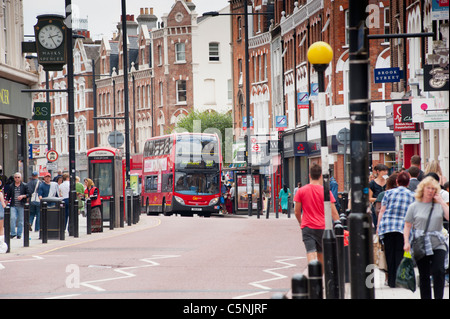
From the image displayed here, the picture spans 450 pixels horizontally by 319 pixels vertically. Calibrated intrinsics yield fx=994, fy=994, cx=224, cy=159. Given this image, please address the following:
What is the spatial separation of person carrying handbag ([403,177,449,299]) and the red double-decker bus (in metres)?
38.6

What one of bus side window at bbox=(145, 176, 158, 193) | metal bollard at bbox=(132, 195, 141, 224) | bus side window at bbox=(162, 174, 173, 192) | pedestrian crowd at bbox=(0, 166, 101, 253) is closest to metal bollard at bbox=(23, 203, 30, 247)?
pedestrian crowd at bbox=(0, 166, 101, 253)

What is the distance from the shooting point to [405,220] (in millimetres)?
11422

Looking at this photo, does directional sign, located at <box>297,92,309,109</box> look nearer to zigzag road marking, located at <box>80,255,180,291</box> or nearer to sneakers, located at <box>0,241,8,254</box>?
sneakers, located at <box>0,241,8,254</box>

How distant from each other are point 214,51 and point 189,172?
41.7 meters

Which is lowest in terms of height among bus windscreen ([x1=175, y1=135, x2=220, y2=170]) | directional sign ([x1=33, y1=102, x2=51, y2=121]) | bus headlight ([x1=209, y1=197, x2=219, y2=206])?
bus headlight ([x1=209, y1=197, x2=219, y2=206])

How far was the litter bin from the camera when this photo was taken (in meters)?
25.2

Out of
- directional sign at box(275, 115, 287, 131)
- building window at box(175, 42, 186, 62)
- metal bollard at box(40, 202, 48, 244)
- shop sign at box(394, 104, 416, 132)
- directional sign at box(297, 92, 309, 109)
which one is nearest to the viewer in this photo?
metal bollard at box(40, 202, 48, 244)

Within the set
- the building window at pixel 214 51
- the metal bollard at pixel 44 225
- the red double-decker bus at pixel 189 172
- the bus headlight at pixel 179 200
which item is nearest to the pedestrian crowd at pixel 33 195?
the metal bollard at pixel 44 225

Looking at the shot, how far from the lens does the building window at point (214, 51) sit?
90713 millimetres

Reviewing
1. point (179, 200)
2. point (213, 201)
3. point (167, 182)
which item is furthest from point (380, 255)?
point (167, 182)

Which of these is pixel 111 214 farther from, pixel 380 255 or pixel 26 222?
pixel 380 255

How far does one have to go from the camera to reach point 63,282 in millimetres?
15125
